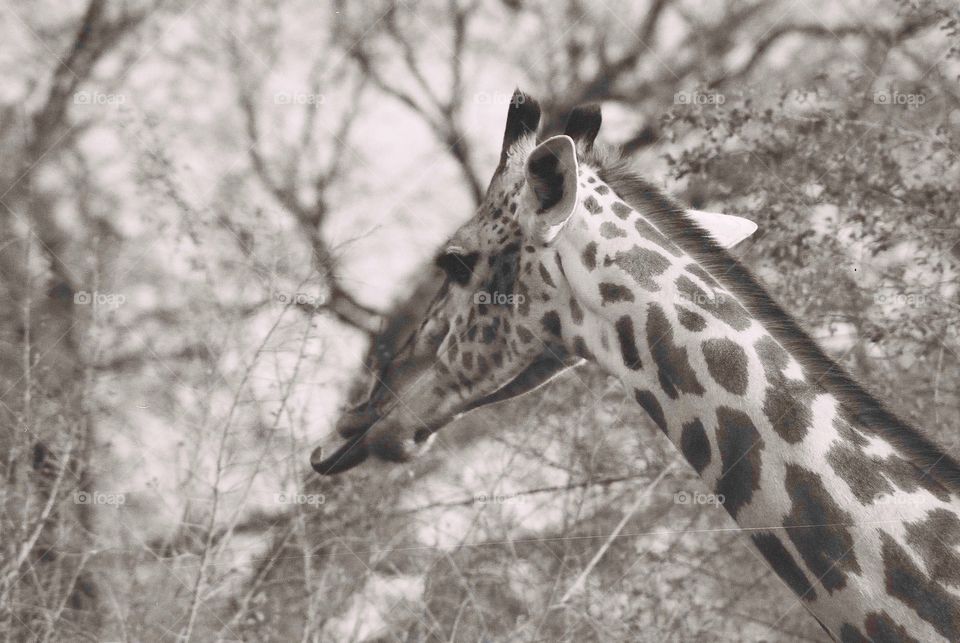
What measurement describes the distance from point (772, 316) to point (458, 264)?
1.05 metres

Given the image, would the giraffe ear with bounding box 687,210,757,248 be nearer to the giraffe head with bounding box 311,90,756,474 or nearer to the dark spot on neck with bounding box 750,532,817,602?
the giraffe head with bounding box 311,90,756,474

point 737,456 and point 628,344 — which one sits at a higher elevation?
point 628,344

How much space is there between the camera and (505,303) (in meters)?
3.54

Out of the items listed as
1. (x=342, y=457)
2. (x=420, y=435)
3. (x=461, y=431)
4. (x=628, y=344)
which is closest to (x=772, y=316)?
(x=628, y=344)

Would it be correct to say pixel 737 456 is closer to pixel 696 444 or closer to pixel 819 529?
pixel 696 444

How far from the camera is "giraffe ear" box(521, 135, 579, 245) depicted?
3.13 meters

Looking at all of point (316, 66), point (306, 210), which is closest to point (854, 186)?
point (306, 210)

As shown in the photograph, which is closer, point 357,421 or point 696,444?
point 696,444

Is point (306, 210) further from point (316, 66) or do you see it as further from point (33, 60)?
point (33, 60)

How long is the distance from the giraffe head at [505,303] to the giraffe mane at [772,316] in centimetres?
8

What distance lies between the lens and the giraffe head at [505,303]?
3.32m

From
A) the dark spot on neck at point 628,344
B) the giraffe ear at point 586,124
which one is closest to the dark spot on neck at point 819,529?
the dark spot on neck at point 628,344

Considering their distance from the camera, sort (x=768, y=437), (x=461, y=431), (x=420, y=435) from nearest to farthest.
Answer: (x=768, y=437) → (x=420, y=435) → (x=461, y=431)

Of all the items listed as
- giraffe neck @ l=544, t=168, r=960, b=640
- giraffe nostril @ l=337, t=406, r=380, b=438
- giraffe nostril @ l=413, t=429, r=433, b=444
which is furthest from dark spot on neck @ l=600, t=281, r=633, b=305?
giraffe nostril @ l=337, t=406, r=380, b=438
